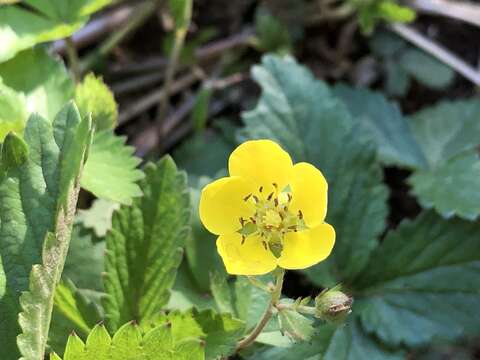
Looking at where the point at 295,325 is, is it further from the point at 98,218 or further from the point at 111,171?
the point at 98,218

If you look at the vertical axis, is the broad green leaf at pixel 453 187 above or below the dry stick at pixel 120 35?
below

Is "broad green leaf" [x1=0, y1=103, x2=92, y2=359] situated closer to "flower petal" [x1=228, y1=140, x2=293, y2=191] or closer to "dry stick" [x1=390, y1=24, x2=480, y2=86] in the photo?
"flower petal" [x1=228, y1=140, x2=293, y2=191]

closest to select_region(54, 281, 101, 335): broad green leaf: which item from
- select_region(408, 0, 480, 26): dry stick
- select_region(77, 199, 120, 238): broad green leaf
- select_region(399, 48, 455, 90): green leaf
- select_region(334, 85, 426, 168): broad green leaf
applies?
select_region(77, 199, 120, 238): broad green leaf

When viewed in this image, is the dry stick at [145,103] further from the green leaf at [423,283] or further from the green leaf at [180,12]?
the green leaf at [423,283]

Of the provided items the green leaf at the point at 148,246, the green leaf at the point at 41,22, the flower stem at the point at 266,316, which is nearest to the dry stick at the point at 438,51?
the green leaf at the point at 41,22

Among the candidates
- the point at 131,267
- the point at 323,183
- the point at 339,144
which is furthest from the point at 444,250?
the point at 131,267

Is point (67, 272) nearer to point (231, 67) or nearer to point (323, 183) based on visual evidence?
point (323, 183)
